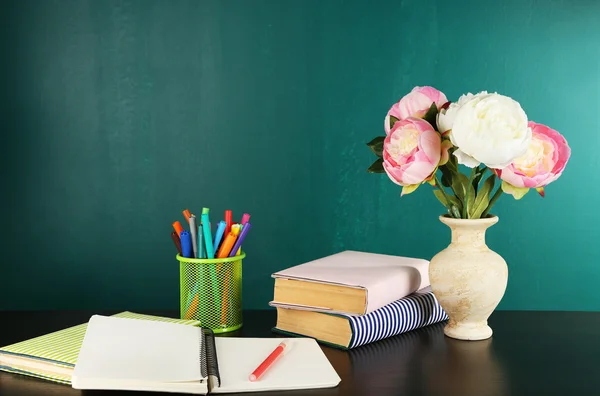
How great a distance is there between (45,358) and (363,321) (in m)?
0.48

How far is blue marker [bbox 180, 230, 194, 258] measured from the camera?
49.9 inches

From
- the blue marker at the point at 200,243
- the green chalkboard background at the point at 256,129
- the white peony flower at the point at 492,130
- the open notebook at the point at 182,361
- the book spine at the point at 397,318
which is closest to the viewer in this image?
the open notebook at the point at 182,361

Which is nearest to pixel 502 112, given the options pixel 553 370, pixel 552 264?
pixel 553 370

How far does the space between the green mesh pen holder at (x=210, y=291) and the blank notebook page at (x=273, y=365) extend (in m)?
0.07

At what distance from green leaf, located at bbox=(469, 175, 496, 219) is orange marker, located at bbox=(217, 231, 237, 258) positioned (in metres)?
0.41

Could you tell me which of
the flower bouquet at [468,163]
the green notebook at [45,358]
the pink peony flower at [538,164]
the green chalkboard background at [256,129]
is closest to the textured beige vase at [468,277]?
the flower bouquet at [468,163]

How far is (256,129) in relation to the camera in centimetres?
282

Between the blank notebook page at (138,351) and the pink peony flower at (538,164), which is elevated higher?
the pink peony flower at (538,164)

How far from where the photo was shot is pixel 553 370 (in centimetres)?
108

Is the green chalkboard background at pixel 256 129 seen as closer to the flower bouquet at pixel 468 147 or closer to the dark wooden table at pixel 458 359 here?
the dark wooden table at pixel 458 359

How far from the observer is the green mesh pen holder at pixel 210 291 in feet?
4.14

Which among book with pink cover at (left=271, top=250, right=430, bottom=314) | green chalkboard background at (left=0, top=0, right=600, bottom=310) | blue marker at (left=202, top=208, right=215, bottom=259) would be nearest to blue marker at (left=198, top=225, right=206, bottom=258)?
blue marker at (left=202, top=208, right=215, bottom=259)

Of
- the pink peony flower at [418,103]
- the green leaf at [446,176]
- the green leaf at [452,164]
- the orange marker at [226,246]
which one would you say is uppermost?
the pink peony flower at [418,103]

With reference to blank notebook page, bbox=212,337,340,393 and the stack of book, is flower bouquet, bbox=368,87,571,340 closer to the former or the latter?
the stack of book
